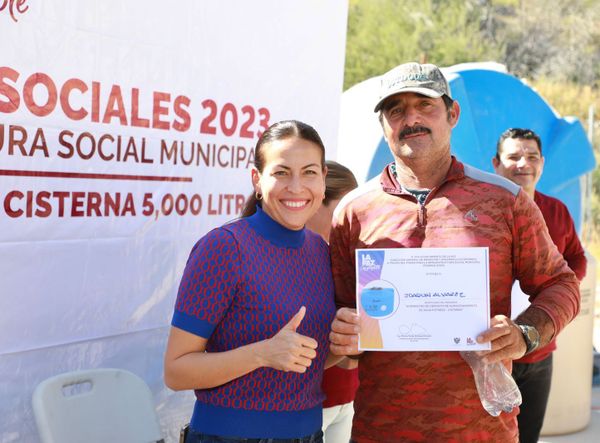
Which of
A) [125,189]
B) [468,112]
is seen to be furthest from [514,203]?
[468,112]

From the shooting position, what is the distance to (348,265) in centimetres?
262

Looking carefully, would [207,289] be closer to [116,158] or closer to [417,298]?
[417,298]

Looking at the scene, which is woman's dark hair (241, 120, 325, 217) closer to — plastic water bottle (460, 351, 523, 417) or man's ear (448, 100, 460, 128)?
man's ear (448, 100, 460, 128)

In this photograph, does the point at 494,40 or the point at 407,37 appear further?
the point at 494,40

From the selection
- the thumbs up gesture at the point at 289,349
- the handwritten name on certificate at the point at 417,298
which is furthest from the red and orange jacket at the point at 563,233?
the thumbs up gesture at the point at 289,349

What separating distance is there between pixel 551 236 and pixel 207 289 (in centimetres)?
255

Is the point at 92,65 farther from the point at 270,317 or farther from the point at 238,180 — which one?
the point at 270,317

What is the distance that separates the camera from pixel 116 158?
3.24m

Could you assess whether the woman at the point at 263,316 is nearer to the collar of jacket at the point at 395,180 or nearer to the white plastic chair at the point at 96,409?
the collar of jacket at the point at 395,180

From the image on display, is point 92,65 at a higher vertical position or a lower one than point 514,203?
higher

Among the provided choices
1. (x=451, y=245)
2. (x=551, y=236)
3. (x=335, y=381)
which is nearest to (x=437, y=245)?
(x=451, y=245)

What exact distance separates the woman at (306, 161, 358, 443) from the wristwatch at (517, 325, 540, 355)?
2.77ft

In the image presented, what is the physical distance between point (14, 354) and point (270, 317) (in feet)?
Answer: 3.74

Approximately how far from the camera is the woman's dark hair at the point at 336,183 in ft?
11.5
